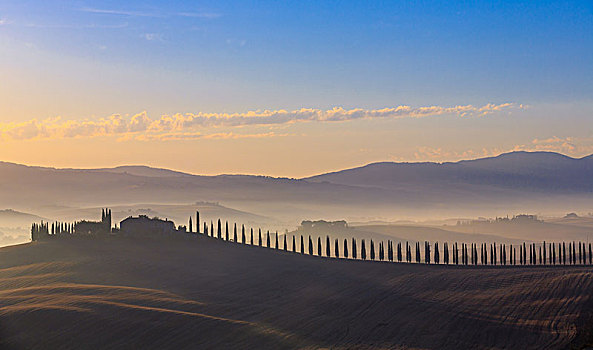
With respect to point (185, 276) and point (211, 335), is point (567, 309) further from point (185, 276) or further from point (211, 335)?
point (185, 276)

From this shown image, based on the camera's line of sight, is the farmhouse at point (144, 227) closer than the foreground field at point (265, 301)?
No

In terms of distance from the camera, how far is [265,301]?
289 ft

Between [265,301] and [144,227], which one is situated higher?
[144,227]

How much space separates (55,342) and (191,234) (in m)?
76.9

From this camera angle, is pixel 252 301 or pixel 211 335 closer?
pixel 211 335

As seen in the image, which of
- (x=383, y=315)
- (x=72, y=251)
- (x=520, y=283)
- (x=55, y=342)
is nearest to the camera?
(x=55, y=342)

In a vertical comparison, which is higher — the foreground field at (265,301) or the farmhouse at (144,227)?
the farmhouse at (144,227)

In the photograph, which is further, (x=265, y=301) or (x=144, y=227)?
(x=144, y=227)

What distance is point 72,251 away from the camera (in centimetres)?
12325

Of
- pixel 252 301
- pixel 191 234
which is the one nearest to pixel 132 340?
pixel 252 301

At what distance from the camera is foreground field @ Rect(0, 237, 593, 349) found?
6681 cm

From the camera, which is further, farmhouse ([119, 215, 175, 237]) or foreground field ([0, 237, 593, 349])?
farmhouse ([119, 215, 175, 237])

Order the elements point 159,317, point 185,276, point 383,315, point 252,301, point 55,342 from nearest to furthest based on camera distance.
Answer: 1. point 55,342
2. point 159,317
3. point 383,315
4. point 252,301
5. point 185,276

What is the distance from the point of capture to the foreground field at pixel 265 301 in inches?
2630
